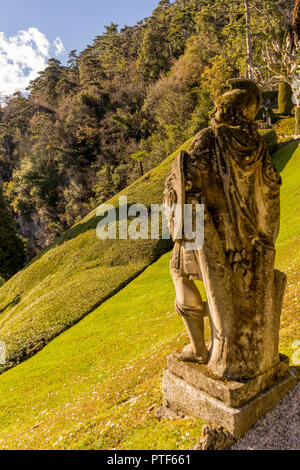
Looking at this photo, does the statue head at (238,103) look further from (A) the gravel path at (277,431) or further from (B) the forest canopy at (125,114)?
(B) the forest canopy at (125,114)

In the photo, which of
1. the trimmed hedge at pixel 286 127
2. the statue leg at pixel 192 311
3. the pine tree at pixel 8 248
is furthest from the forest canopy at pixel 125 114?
the statue leg at pixel 192 311

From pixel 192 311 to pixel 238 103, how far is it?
9.83 feet

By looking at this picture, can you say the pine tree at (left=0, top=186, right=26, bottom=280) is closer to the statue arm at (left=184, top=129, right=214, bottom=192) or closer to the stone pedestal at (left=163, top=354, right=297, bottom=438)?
the stone pedestal at (left=163, top=354, right=297, bottom=438)

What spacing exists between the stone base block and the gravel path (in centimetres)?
8

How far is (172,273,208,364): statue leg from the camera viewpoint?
4.78 m

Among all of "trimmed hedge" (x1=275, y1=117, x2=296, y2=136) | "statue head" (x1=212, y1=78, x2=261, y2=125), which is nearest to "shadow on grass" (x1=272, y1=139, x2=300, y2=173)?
"trimmed hedge" (x1=275, y1=117, x2=296, y2=136)

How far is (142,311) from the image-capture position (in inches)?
580

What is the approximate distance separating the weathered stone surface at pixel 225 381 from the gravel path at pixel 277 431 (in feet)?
1.24

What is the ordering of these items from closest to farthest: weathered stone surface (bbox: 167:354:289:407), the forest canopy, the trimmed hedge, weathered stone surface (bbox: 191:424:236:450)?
weathered stone surface (bbox: 191:424:236:450)
weathered stone surface (bbox: 167:354:289:407)
the trimmed hedge
the forest canopy

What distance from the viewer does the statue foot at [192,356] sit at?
4918 millimetres

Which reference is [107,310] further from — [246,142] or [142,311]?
[246,142]

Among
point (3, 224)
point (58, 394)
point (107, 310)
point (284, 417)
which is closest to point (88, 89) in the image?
point (3, 224)

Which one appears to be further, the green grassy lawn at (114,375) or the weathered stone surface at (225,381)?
the green grassy lawn at (114,375)
